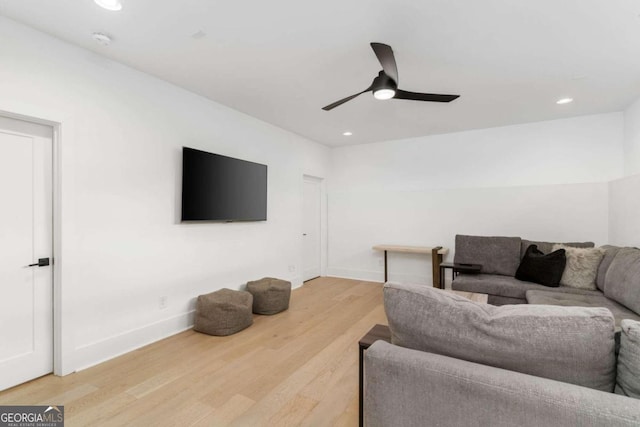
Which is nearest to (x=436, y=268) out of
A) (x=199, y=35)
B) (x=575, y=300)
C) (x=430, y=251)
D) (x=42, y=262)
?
(x=430, y=251)

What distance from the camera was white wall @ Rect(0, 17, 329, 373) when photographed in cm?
231

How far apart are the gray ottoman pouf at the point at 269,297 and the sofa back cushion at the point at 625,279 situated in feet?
10.8

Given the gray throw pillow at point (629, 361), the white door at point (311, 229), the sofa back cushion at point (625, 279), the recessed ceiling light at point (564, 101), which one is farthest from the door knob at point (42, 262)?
the recessed ceiling light at point (564, 101)

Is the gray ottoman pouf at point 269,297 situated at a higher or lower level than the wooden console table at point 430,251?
lower

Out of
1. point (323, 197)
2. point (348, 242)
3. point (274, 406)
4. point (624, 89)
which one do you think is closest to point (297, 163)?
point (323, 197)

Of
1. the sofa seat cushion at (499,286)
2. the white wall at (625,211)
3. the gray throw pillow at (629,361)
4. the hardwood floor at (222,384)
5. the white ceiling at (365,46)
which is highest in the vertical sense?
the white ceiling at (365,46)

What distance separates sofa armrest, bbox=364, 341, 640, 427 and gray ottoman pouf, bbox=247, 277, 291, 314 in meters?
2.64

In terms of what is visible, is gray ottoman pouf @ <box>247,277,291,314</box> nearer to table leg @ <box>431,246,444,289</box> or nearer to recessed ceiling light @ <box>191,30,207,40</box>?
table leg @ <box>431,246,444,289</box>

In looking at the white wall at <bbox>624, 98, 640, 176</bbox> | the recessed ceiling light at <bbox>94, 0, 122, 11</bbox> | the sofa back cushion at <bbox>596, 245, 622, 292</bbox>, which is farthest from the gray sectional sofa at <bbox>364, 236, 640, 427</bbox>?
the white wall at <bbox>624, 98, 640, 176</bbox>

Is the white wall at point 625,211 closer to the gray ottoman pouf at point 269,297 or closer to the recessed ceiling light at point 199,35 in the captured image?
the gray ottoman pouf at point 269,297

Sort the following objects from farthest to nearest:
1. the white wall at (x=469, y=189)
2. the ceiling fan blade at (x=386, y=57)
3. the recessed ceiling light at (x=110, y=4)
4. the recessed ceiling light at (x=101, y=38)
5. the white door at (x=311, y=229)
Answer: the white door at (x=311, y=229)
the white wall at (x=469, y=189)
the recessed ceiling light at (x=101, y=38)
the ceiling fan blade at (x=386, y=57)
the recessed ceiling light at (x=110, y=4)

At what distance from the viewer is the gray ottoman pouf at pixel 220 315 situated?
3.10 metres

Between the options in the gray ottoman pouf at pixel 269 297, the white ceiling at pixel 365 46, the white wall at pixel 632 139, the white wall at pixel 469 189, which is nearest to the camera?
the white ceiling at pixel 365 46

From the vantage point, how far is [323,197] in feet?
19.8
